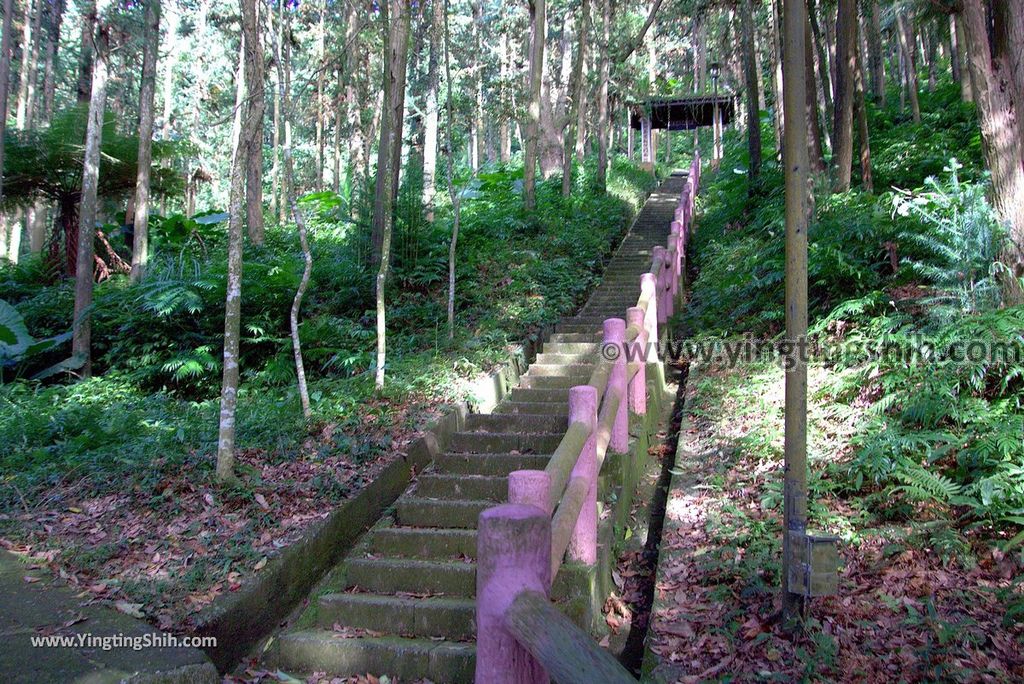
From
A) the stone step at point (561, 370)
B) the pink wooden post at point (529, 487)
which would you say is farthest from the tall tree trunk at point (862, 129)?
the pink wooden post at point (529, 487)

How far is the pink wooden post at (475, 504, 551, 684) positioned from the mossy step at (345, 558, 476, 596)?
239 centimetres

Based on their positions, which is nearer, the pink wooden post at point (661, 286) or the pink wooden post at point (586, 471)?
the pink wooden post at point (586, 471)

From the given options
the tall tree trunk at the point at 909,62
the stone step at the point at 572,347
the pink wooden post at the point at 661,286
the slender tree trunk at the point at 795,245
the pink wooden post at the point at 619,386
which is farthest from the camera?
the tall tree trunk at the point at 909,62

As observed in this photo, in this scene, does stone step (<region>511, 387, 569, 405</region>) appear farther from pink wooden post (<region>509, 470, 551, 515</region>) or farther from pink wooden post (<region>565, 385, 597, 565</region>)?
pink wooden post (<region>509, 470, 551, 515</region>)

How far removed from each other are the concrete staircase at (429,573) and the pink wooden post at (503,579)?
6.08 feet

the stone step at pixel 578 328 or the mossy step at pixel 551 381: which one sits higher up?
the stone step at pixel 578 328

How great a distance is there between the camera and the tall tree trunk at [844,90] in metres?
12.0

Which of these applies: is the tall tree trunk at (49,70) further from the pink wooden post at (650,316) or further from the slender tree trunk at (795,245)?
the slender tree trunk at (795,245)

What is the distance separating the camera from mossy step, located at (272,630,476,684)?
417 cm

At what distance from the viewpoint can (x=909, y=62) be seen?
20.5m

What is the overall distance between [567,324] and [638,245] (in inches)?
215

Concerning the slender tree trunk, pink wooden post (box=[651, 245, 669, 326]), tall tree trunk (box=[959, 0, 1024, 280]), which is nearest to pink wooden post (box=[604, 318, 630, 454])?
the slender tree trunk

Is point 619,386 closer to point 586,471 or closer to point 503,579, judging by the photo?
point 586,471

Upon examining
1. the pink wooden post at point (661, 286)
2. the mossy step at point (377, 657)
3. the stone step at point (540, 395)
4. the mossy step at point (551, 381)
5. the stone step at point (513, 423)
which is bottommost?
the mossy step at point (377, 657)
